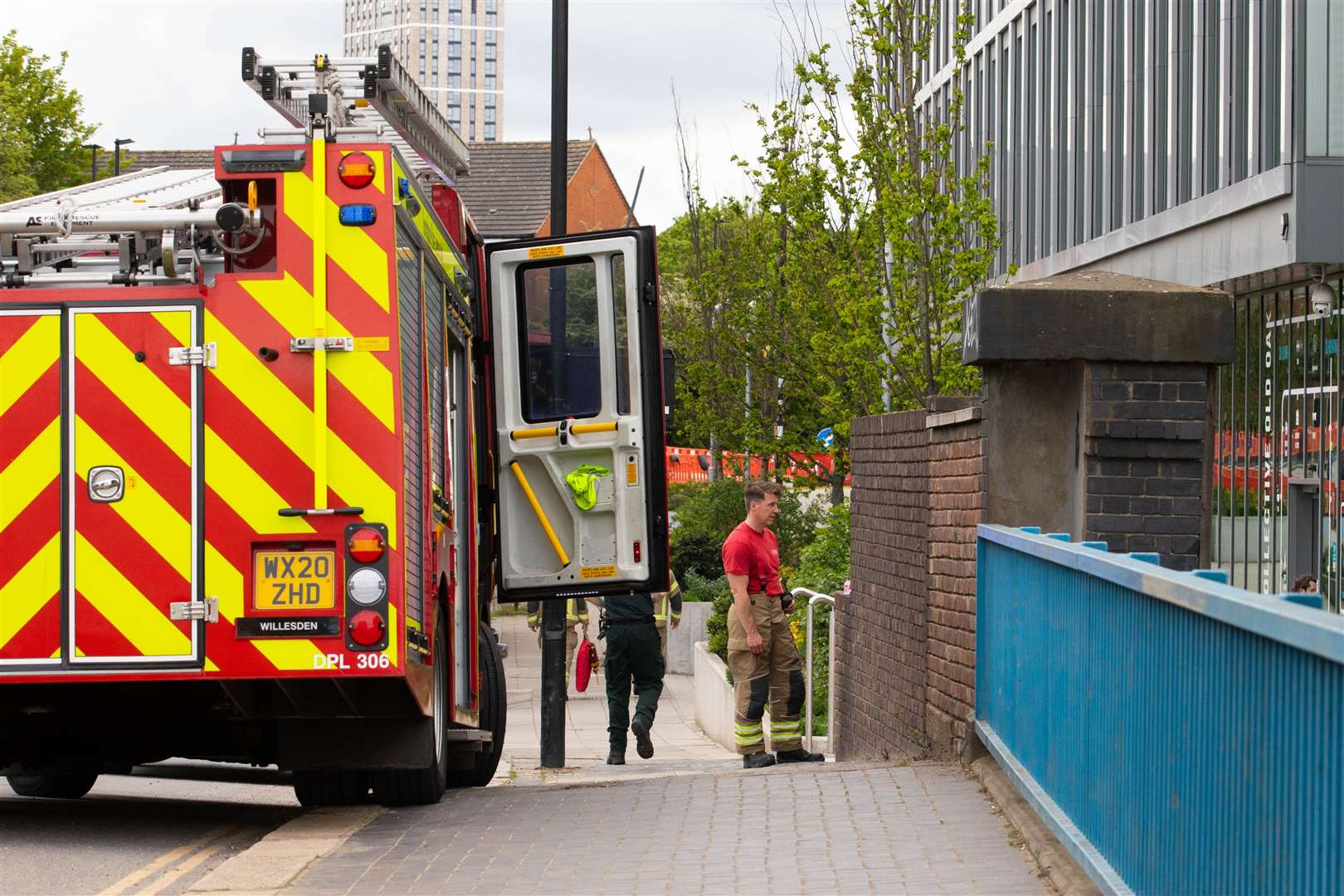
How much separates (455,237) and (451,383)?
38.0 inches

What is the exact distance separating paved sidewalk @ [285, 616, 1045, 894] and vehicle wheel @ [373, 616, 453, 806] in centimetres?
9

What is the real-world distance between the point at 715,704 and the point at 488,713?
7.48 m

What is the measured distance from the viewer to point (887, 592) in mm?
11078

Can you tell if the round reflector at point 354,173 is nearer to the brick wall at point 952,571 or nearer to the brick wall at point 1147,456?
the brick wall at point 952,571

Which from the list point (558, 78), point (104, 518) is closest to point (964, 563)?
point (104, 518)

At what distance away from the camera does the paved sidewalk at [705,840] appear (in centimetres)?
637

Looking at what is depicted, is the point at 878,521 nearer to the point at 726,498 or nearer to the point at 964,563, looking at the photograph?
the point at 964,563

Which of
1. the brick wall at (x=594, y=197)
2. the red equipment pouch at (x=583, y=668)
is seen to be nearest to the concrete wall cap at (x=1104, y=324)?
the red equipment pouch at (x=583, y=668)

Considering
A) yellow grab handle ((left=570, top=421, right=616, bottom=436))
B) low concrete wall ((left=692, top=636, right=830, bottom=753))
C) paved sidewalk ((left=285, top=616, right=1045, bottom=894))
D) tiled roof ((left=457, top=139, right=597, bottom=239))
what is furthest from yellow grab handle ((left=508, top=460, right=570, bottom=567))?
tiled roof ((left=457, top=139, right=597, bottom=239))

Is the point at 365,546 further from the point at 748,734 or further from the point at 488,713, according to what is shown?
the point at 748,734

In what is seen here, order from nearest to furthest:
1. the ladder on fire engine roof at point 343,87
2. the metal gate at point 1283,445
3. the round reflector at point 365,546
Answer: the round reflector at point 365,546 → the ladder on fire engine roof at point 343,87 → the metal gate at point 1283,445

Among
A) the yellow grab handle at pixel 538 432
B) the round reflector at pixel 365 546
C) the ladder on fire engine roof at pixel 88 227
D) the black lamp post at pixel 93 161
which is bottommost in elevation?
the round reflector at pixel 365 546

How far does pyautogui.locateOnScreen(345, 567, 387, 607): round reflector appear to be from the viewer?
7.32 meters

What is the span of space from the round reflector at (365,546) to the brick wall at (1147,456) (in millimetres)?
3049
